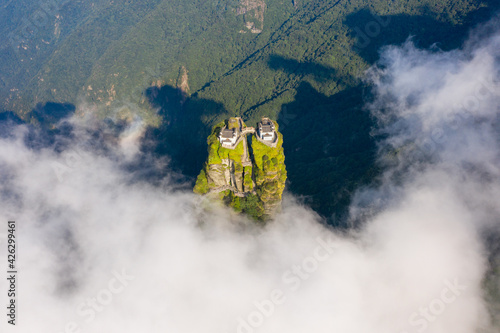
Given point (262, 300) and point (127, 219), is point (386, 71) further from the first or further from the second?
point (127, 219)

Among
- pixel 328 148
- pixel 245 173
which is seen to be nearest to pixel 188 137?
pixel 328 148

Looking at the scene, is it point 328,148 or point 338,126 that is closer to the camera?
point 328,148

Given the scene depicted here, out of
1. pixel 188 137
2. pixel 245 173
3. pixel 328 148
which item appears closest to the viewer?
pixel 245 173

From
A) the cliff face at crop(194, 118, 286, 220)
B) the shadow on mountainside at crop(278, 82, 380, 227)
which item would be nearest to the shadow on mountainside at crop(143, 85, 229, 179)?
the shadow on mountainside at crop(278, 82, 380, 227)

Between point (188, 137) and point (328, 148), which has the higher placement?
point (188, 137)

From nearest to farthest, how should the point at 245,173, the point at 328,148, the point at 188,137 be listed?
the point at 245,173, the point at 328,148, the point at 188,137

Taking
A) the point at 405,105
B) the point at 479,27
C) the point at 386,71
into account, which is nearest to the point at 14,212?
the point at 405,105

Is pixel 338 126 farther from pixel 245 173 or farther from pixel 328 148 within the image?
pixel 245 173

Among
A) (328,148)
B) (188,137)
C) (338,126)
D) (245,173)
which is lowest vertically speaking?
(245,173)

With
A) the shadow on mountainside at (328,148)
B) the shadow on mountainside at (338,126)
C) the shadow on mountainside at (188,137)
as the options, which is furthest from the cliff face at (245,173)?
the shadow on mountainside at (188,137)
